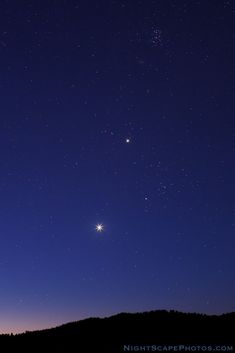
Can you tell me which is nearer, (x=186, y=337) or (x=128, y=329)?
(x=186, y=337)

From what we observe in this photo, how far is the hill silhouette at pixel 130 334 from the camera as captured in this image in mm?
27531

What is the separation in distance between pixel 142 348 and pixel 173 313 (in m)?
7.10

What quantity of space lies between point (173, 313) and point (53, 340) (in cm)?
921

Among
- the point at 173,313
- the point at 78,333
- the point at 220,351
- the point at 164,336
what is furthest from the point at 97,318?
the point at 220,351

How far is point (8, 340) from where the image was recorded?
3325 centimetres

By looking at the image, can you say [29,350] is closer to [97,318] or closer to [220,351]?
[97,318]

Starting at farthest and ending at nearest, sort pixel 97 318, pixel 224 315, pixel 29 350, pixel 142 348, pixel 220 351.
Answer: pixel 97 318 → pixel 224 315 → pixel 29 350 → pixel 142 348 → pixel 220 351

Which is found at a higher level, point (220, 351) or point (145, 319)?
point (145, 319)

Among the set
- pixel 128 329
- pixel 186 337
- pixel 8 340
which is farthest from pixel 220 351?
pixel 8 340

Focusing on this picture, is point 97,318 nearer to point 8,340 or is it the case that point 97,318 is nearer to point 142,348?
point 8,340

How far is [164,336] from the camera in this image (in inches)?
1123

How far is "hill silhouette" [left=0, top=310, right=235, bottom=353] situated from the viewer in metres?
27.5

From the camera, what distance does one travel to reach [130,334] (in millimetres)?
29719

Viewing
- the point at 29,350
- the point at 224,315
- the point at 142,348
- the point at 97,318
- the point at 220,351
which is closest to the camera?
the point at 220,351
